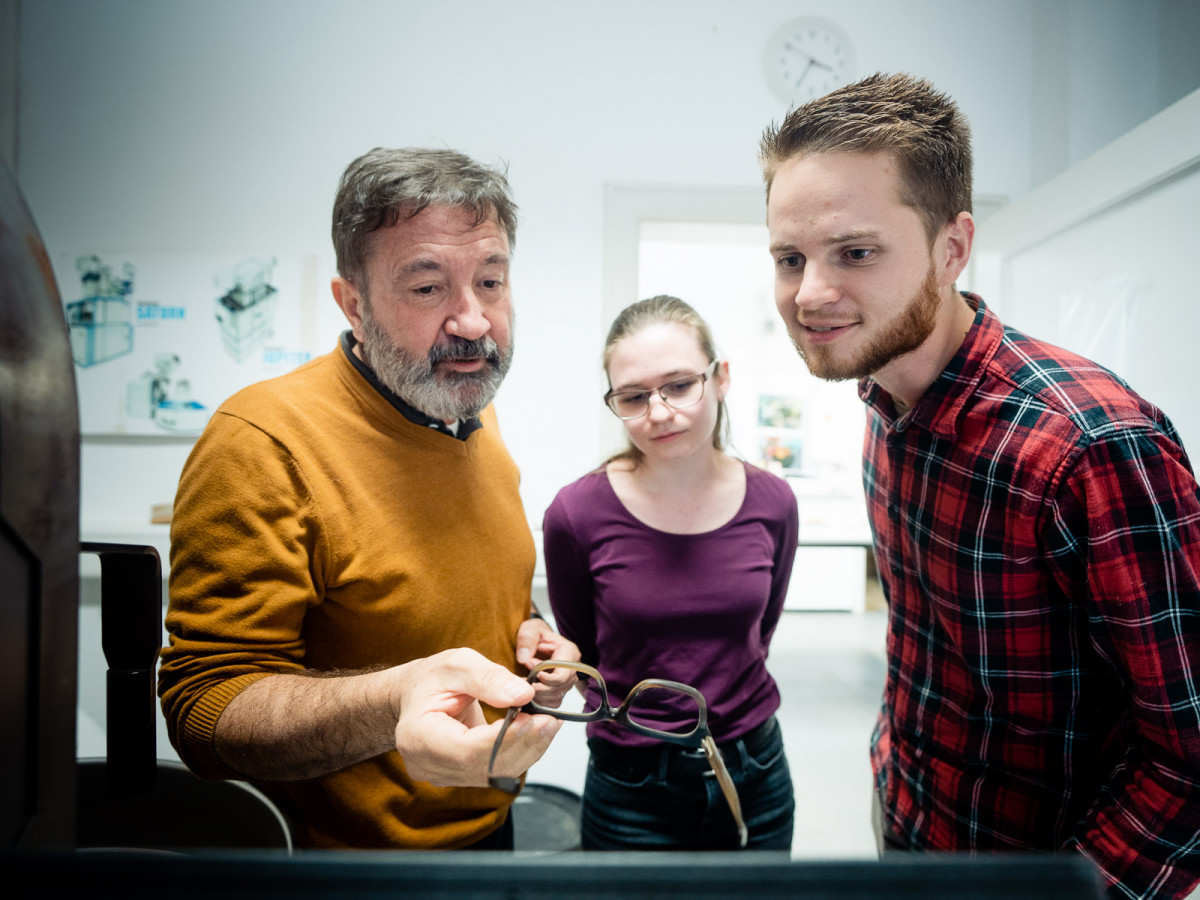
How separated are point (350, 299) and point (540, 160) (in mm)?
898

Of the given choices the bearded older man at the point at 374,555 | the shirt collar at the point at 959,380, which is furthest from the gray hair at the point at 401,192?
the shirt collar at the point at 959,380

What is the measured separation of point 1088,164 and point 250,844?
6.18ft

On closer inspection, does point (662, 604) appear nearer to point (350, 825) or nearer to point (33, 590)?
point (350, 825)

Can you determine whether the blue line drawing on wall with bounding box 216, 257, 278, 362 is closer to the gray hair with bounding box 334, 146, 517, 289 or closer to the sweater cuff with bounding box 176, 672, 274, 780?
the gray hair with bounding box 334, 146, 517, 289

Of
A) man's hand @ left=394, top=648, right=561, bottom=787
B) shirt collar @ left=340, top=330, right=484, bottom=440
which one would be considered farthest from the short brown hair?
man's hand @ left=394, top=648, right=561, bottom=787

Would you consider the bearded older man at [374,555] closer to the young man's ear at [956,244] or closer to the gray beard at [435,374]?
the gray beard at [435,374]

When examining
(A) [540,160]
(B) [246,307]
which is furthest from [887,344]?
(B) [246,307]

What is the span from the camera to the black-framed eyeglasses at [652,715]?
50cm

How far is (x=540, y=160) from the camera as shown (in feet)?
4.63

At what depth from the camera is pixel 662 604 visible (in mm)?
917

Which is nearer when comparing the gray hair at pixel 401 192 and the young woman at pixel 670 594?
the gray hair at pixel 401 192

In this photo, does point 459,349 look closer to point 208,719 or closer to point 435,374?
point 435,374

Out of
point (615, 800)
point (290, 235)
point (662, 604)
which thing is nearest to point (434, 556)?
point (662, 604)

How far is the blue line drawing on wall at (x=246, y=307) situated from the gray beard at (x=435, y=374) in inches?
28.8
